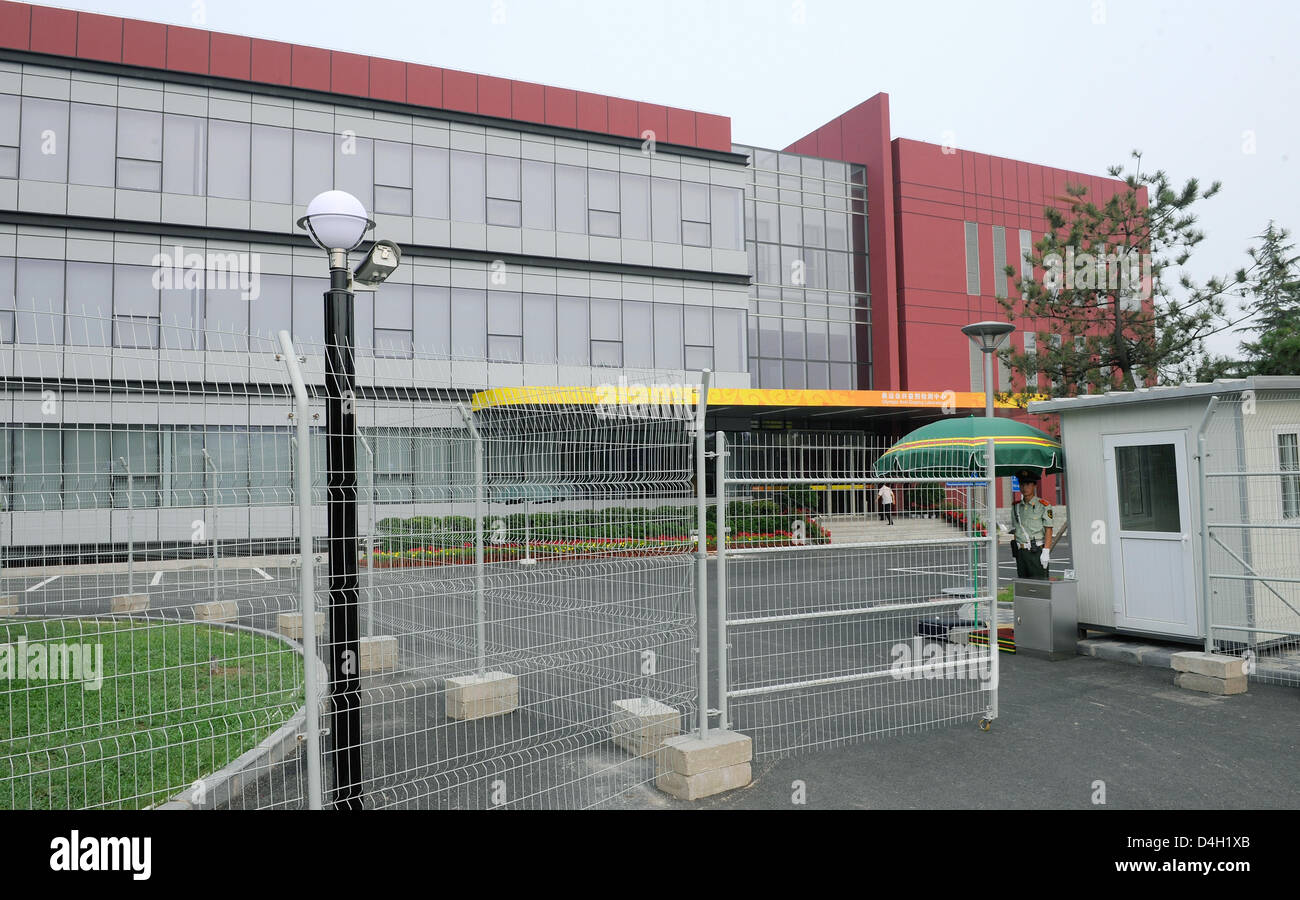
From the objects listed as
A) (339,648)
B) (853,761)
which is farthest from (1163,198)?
(339,648)

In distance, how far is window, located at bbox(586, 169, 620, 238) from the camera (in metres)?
29.0

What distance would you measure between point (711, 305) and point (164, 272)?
17.2m

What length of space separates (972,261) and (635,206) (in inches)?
686

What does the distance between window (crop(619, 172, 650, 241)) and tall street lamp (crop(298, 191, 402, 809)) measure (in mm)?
25913

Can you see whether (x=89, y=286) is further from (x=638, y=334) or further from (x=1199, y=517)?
(x=1199, y=517)

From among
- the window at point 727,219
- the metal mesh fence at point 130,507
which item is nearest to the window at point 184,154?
the window at point 727,219

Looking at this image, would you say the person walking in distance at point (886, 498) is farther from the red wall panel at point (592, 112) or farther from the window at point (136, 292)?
the red wall panel at point (592, 112)

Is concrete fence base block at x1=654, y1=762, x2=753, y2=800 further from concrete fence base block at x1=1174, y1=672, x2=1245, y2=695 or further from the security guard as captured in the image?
→ the security guard

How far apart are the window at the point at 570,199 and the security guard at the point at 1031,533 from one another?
2099 centimetres

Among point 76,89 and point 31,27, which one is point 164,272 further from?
point 31,27

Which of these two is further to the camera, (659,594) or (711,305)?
(711,305)

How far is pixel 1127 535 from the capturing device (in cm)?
970

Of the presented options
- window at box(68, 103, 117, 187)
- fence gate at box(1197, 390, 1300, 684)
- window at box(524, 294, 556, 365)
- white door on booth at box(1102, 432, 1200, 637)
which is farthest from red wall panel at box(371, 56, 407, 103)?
fence gate at box(1197, 390, 1300, 684)

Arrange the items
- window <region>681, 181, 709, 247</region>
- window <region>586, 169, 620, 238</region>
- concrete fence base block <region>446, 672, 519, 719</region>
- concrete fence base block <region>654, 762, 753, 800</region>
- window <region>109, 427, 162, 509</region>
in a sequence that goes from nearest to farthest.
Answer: window <region>109, 427, 162, 509</region> → concrete fence base block <region>654, 762, 753, 800</region> → concrete fence base block <region>446, 672, 519, 719</region> → window <region>586, 169, 620, 238</region> → window <region>681, 181, 709, 247</region>
